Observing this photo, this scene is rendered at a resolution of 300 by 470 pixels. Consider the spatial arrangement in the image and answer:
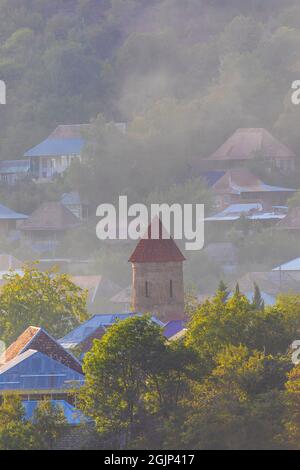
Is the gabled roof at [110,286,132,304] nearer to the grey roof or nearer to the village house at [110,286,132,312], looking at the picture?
the village house at [110,286,132,312]

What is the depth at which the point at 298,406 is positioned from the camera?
201 feet

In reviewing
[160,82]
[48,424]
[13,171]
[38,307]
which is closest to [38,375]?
[48,424]

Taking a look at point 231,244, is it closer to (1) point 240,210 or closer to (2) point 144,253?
(1) point 240,210

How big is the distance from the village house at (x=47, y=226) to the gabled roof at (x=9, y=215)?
744 millimetres

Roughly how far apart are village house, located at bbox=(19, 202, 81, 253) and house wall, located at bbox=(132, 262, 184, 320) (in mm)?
53458

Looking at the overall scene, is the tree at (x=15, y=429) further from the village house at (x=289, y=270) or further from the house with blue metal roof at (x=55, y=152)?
the house with blue metal roof at (x=55, y=152)

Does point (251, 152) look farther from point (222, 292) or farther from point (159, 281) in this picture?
point (222, 292)

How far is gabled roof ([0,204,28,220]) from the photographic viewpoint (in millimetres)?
140875

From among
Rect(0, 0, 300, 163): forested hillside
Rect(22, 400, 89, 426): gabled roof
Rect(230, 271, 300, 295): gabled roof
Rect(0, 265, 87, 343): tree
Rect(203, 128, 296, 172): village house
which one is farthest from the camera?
Rect(0, 0, 300, 163): forested hillside

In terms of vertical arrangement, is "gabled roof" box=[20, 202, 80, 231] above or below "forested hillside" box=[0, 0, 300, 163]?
below

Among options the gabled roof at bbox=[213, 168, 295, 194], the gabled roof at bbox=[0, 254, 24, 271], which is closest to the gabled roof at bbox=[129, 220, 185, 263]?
the gabled roof at bbox=[0, 254, 24, 271]

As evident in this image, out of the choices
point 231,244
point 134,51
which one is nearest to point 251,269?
point 231,244

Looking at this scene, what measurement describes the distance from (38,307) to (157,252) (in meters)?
4.88

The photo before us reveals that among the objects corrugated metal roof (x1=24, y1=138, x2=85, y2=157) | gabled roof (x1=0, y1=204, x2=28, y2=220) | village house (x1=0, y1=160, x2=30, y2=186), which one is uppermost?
corrugated metal roof (x1=24, y1=138, x2=85, y2=157)
